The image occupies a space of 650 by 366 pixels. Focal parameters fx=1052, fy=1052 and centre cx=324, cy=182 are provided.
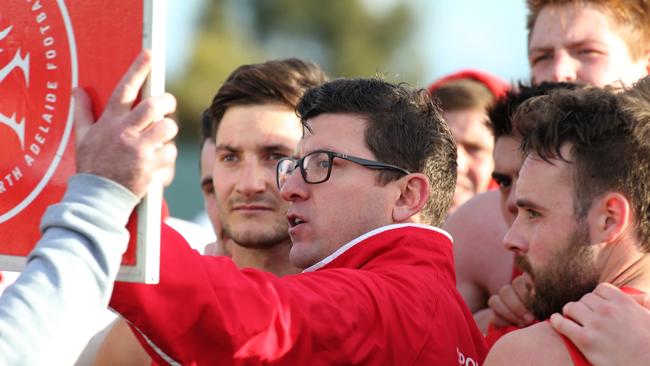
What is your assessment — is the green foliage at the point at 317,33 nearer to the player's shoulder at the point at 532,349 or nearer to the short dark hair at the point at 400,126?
the short dark hair at the point at 400,126

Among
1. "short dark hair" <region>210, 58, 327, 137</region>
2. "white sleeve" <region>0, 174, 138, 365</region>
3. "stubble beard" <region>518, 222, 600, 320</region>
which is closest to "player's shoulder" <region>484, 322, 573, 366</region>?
"stubble beard" <region>518, 222, 600, 320</region>

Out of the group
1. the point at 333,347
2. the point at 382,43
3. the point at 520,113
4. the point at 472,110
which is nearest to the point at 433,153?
the point at 520,113

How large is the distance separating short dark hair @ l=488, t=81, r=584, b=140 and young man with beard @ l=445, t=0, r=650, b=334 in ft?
0.88

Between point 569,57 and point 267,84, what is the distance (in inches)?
53.7

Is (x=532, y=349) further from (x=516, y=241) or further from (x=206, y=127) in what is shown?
(x=206, y=127)

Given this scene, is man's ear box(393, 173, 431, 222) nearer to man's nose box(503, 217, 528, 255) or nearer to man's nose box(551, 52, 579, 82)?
man's nose box(503, 217, 528, 255)

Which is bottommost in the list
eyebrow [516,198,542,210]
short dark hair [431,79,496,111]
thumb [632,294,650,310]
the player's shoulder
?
the player's shoulder

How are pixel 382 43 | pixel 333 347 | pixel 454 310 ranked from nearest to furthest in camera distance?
pixel 333 347
pixel 454 310
pixel 382 43

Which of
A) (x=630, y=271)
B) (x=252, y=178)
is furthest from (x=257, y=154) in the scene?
(x=630, y=271)

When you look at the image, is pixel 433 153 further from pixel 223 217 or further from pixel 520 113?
pixel 223 217

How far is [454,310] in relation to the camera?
118 inches

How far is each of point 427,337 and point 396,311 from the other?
161mm

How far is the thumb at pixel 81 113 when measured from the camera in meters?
2.13

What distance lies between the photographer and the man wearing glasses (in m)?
2.32
